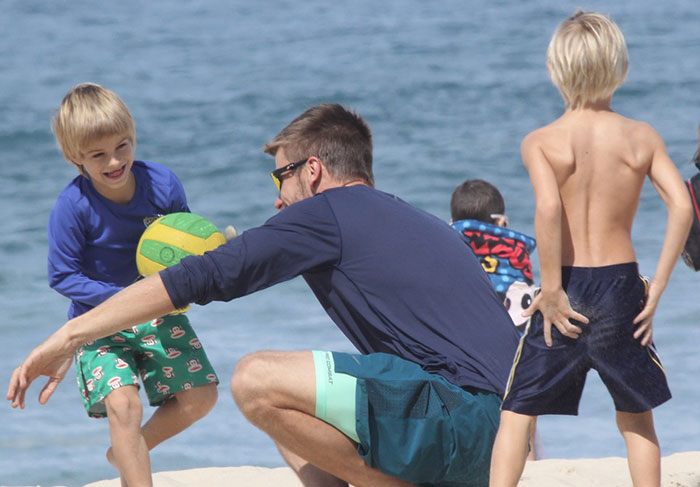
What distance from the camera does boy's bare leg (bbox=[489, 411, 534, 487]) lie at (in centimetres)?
333

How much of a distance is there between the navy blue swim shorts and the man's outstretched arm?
114 centimetres

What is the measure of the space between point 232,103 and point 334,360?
463 inches

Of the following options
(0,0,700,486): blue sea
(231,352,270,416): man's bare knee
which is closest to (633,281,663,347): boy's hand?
(231,352,270,416): man's bare knee

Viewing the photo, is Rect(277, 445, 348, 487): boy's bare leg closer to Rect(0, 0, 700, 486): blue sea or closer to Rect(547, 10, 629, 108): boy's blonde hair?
Rect(547, 10, 629, 108): boy's blonde hair

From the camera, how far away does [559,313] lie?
10.7 feet

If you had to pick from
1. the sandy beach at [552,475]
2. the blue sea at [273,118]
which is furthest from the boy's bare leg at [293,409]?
the blue sea at [273,118]

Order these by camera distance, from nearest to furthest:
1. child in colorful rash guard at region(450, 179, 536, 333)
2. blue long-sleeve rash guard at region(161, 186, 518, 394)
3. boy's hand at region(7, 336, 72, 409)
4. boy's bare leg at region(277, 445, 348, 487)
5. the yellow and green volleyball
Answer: boy's hand at region(7, 336, 72, 409) → blue long-sleeve rash guard at region(161, 186, 518, 394) → boy's bare leg at region(277, 445, 348, 487) → the yellow and green volleyball → child in colorful rash guard at region(450, 179, 536, 333)

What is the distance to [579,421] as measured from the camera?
666cm

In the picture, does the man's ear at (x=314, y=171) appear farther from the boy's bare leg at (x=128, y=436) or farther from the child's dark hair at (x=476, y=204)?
the child's dark hair at (x=476, y=204)

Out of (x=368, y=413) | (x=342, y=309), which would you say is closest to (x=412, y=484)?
(x=368, y=413)

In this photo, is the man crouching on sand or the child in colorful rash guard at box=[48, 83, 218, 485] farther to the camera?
the child in colorful rash guard at box=[48, 83, 218, 485]

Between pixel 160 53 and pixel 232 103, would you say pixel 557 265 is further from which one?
pixel 160 53

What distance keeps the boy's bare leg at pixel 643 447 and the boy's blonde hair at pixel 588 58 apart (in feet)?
3.41

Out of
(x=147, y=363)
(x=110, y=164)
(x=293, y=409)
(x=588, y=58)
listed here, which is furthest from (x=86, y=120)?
(x=588, y=58)
